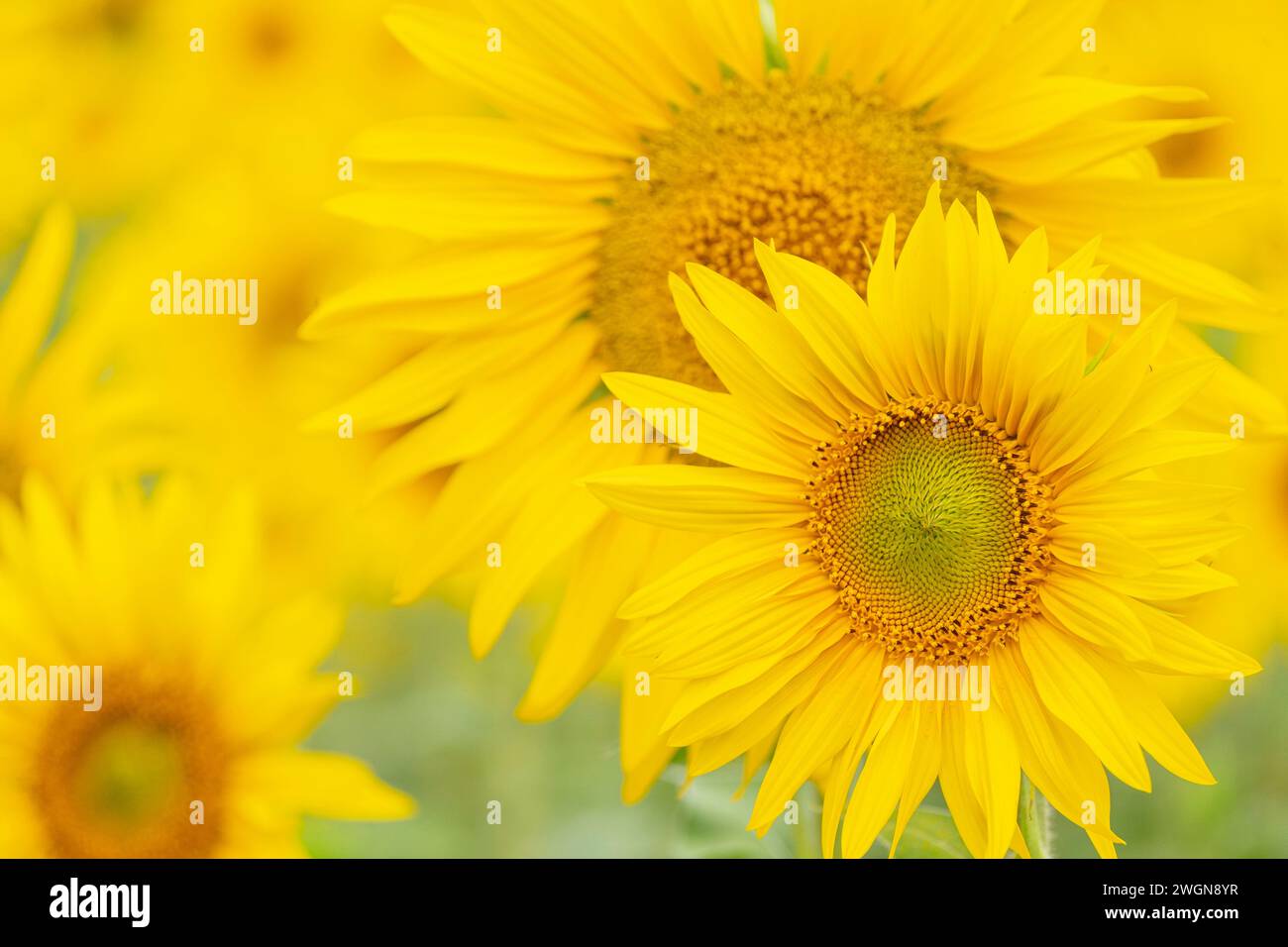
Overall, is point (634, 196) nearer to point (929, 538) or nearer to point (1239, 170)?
point (929, 538)

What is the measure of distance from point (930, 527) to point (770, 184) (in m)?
0.32

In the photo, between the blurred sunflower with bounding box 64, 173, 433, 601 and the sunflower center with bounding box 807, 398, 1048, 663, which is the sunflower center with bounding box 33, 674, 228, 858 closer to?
the blurred sunflower with bounding box 64, 173, 433, 601

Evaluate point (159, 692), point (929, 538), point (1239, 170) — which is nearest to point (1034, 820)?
point (929, 538)

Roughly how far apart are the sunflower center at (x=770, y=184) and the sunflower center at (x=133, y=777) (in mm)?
562

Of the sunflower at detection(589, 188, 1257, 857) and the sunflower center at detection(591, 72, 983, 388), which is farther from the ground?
the sunflower center at detection(591, 72, 983, 388)

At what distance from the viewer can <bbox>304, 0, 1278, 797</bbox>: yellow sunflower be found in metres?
1.10

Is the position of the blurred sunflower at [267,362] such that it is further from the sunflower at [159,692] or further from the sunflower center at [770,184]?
the sunflower center at [770,184]

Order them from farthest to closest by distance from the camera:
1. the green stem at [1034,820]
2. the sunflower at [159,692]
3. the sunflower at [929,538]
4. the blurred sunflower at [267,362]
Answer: the blurred sunflower at [267,362], the sunflower at [159,692], the green stem at [1034,820], the sunflower at [929,538]

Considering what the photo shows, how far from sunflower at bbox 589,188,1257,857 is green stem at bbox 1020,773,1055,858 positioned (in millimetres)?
17

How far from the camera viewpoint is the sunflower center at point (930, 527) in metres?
1.03

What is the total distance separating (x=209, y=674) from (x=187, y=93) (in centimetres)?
66

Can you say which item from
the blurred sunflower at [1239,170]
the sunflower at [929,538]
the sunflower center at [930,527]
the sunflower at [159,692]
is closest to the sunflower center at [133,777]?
the sunflower at [159,692]

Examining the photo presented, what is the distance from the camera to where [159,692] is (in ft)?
4.26

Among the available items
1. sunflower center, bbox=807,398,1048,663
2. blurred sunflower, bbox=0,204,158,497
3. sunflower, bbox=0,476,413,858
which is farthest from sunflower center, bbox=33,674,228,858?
sunflower center, bbox=807,398,1048,663
